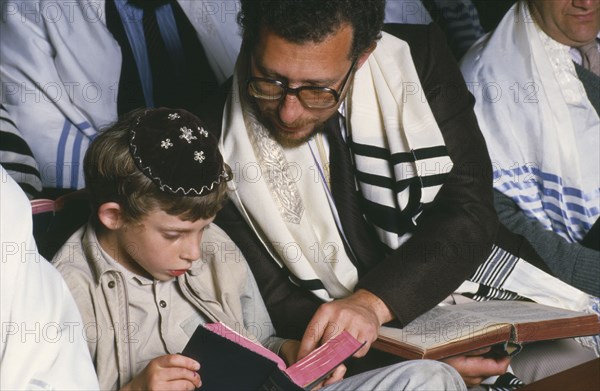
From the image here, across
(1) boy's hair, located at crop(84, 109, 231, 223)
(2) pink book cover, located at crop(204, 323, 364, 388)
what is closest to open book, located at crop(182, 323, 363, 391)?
(2) pink book cover, located at crop(204, 323, 364, 388)

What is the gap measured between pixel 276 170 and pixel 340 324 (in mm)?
452

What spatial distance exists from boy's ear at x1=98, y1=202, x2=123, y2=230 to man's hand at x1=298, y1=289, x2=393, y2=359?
470 mm

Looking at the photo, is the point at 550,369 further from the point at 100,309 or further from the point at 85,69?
the point at 85,69

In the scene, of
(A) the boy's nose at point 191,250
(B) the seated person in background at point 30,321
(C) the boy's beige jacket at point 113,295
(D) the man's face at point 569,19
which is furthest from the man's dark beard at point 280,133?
(D) the man's face at point 569,19

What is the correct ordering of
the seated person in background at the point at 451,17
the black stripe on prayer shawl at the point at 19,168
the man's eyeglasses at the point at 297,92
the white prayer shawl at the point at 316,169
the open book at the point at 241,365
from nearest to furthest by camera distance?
1. the open book at the point at 241,365
2. the man's eyeglasses at the point at 297,92
3. the white prayer shawl at the point at 316,169
4. the black stripe on prayer shawl at the point at 19,168
5. the seated person in background at the point at 451,17

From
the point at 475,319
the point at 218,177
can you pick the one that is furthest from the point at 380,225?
the point at 218,177

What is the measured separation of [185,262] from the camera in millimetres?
2053

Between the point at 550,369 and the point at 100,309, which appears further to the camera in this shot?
the point at 550,369

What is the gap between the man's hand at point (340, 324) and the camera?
212cm

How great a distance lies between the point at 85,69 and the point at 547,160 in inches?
55.7

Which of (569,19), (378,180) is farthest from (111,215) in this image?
(569,19)

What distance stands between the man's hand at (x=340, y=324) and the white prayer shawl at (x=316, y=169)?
0.20 m

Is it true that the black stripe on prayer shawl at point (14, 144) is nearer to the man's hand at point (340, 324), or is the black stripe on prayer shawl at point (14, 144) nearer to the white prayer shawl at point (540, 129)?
the man's hand at point (340, 324)

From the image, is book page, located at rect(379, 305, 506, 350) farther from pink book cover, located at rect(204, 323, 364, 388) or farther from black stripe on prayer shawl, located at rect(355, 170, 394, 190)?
black stripe on prayer shawl, located at rect(355, 170, 394, 190)
